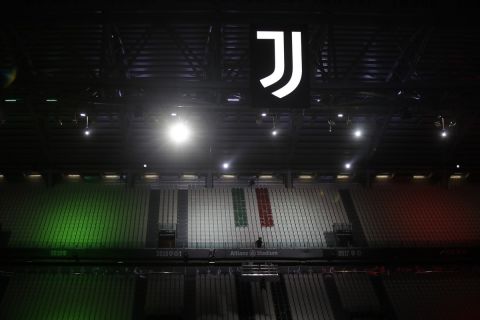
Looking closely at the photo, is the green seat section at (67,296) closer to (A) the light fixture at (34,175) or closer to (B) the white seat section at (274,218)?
(B) the white seat section at (274,218)

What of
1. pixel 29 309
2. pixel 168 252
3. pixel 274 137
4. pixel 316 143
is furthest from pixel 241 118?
pixel 29 309

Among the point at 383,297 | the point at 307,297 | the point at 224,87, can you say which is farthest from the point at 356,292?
the point at 224,87

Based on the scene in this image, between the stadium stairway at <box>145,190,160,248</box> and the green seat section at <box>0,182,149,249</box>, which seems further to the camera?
the stadium stairway at <box>145,190,160,248</box>

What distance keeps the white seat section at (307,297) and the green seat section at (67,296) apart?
569cm

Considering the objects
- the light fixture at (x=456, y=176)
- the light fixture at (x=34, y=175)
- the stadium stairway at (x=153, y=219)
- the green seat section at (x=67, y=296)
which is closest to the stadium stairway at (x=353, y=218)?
the light fixture at (x=456, y=176)

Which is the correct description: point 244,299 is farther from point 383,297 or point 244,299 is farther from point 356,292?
point 383,297

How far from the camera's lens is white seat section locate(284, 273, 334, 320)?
49.8ft

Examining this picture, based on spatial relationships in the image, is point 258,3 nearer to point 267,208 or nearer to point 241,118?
point 241,118

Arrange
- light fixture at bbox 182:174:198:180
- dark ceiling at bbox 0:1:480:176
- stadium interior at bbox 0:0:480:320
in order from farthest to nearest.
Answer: light fixture at bbox 182:174:198:180 → stadium interior at bbox 0:0:480:320 → dark ceiling at bbox 0:1:480:176

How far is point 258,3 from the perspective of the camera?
386 inches

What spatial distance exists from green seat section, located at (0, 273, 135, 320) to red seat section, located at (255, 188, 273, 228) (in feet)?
18.4

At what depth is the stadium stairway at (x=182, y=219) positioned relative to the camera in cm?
1692

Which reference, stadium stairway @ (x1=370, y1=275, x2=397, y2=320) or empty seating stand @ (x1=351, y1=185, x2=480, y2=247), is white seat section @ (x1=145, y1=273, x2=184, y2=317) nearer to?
stadium stairway @ (x1=370, y1=275, x2=397, y2=320)

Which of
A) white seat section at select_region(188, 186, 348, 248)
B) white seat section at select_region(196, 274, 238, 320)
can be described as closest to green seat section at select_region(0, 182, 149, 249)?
white seat section at select_region(188, 186, 348, 248)
